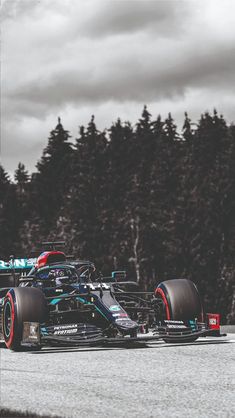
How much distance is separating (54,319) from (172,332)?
7.35 feet

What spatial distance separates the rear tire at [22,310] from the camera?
12188 millimetres

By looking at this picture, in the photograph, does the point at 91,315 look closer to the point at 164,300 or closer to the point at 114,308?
the point at 114,308

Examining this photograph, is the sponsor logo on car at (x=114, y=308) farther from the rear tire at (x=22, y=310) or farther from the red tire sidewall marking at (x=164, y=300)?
the rear tire at (x=22, y=310)

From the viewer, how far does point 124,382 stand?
328 inches

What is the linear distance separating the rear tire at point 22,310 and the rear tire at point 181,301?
2012 millimetres

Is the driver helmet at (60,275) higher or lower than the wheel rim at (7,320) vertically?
higher

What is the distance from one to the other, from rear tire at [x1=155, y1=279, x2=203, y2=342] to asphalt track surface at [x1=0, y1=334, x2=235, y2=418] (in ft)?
2.50

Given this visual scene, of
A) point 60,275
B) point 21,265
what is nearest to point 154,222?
point 21,265

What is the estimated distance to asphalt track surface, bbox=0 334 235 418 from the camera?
22.9ft

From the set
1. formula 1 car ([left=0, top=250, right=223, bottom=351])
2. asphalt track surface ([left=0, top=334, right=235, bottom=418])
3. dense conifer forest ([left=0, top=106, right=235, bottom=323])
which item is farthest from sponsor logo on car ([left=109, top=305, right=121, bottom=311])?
dense conifer forest ([left=0, top=106, right=235, bottom=323])

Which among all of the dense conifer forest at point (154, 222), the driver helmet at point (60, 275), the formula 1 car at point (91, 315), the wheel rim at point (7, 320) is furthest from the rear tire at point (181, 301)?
the dense conifer forest at point (154, 222)

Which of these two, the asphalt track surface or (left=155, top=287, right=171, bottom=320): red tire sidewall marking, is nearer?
the asphalt track surface

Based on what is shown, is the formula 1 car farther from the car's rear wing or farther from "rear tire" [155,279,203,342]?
the car's rear wing

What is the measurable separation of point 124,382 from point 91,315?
4.42 meters
